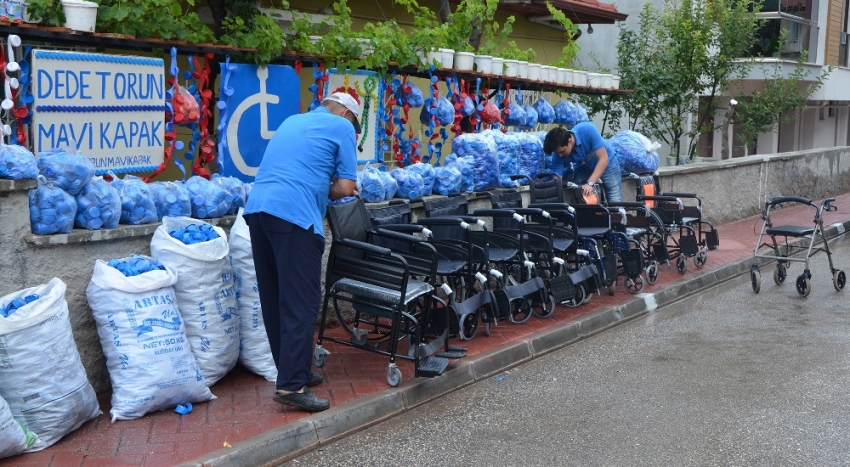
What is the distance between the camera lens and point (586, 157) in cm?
1023

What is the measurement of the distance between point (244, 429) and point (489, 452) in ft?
4.40

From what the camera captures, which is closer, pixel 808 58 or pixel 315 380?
pixel 315 380

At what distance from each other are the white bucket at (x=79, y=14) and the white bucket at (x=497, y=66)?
16.3ft

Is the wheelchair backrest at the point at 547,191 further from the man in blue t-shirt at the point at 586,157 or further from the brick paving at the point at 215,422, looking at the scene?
the brick paving at the point at 215,422

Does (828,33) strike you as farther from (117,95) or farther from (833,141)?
(117,95)

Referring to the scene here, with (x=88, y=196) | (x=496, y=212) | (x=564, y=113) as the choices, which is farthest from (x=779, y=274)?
(x=88, y=196)

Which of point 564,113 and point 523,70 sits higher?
point 523,70

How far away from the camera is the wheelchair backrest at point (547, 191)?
9500 mm

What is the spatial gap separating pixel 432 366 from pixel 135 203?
2.16m

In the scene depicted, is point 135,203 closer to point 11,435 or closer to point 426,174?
point 11,435

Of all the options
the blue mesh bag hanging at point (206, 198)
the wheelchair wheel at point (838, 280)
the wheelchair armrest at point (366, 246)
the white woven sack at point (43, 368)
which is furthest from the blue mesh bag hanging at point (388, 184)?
the wheelchair wheel at point (838, 280)

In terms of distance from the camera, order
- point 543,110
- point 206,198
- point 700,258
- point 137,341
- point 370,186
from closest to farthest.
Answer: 1. point 137,341
2. point 206,198
3. point 370,186
4. point 700,258
5. point 543,110

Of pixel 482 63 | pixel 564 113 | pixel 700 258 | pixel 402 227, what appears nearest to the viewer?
pixel 402 227

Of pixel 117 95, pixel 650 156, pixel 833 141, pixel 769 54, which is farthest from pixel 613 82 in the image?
pixel 833 141
